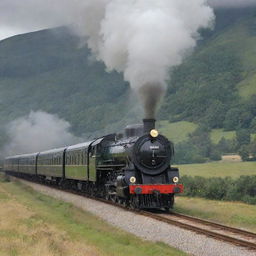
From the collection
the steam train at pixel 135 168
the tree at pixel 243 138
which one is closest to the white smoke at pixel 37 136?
the tree at pixel 243 138

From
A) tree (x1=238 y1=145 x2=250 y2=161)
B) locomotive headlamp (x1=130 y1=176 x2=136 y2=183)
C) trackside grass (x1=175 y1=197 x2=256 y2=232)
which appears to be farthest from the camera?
tree (x1=238 y1=145 x2=250 y2=161)

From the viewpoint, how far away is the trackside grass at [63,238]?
37.0ft

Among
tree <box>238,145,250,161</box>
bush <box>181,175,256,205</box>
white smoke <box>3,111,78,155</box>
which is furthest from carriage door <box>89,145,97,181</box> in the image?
tree <box>238,145,250,161</box>

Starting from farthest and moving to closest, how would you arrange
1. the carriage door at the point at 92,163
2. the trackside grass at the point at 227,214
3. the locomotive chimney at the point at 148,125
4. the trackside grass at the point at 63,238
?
1. the carriage door at the point at 92,163
2. the locomotive chimney at the point at 148,125
3. the trackside grass at the point at 227,214
4. the trackside grass at the point at 63,238

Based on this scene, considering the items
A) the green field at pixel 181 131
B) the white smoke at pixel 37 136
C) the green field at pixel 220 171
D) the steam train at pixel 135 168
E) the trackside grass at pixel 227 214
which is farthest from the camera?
the green field at pixel 181 131

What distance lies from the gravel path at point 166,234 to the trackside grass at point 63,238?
0.53 metres

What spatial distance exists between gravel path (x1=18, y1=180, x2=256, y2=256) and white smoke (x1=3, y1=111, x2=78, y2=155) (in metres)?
63.9

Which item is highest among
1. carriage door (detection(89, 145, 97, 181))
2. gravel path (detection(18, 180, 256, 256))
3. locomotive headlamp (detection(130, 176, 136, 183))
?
carriage door (detection(89, 145, 97, 181))

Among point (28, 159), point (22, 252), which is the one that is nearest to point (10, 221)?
point (22, 252)

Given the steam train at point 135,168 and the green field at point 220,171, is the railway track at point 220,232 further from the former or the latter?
the green field at point 220,171

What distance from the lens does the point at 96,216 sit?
1975cm

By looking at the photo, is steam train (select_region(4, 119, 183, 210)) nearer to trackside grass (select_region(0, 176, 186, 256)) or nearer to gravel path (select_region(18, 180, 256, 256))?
gravel path (select_region(18, 180, 256, 256))

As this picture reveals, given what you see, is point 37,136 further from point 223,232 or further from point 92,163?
point 223,232

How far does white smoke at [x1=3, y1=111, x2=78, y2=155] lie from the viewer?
89.1 m
